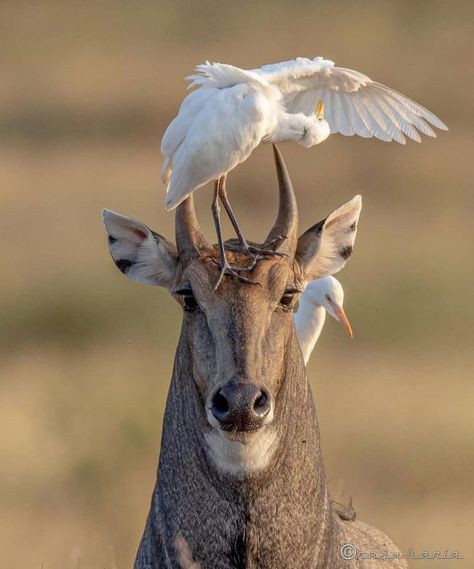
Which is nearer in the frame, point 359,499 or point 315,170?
point 359,499

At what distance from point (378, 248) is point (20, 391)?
14.6ft

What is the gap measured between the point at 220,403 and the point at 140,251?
1.27 metres

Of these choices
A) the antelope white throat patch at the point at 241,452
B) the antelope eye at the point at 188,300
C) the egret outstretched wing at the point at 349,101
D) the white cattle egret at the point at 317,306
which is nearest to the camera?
the antelope white throat patch at the point at 241,452

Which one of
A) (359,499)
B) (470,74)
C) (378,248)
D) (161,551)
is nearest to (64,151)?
(378,248)

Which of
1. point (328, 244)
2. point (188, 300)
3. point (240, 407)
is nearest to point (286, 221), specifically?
point (328, 244)

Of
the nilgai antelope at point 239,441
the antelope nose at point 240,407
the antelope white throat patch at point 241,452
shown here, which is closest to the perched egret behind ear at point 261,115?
the nilgai antelope at point 239,441

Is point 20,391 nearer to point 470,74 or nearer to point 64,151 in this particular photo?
point 64,151

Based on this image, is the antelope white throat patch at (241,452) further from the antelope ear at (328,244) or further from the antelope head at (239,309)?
the antelope ear at (328,244)

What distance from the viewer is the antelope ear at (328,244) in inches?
370

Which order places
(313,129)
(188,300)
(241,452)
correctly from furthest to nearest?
(313,129) → (188,300) → (241,452)

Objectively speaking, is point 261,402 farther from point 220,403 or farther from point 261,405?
point 220,403

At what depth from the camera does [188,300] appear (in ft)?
29.4

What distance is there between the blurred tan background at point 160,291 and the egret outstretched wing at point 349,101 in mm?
3053

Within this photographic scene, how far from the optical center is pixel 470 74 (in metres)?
25.4
